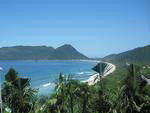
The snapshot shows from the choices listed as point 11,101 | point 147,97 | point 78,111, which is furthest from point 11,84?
point 147,97

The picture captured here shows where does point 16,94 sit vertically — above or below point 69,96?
above

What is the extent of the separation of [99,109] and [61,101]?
15.0 ft

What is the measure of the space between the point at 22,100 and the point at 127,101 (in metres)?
9.83

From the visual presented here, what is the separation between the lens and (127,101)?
29156 mm

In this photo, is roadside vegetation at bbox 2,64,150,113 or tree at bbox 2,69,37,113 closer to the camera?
roadside vegetation at bbox 2,64,150,113

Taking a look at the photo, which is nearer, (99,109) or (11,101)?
(11,101)

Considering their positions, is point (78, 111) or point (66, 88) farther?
point (78, 111)

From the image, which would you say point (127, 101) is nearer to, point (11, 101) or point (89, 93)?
point (89, 93)

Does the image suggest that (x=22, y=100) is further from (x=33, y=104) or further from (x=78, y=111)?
(x=78, y=111)

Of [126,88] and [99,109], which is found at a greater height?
[126,88]

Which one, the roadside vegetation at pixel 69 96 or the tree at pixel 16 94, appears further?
the tree at pixel 16 94

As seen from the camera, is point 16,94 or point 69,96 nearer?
point 69,96

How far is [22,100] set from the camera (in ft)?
96.0

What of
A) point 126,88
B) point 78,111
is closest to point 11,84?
point 78,111
